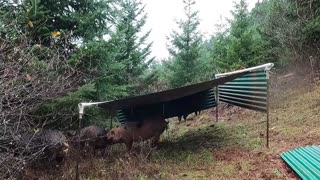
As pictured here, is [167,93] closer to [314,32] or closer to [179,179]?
[179,179]

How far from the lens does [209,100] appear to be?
9172mm

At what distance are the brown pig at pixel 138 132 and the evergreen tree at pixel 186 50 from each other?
8.43 meters

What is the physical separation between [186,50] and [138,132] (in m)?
9.28

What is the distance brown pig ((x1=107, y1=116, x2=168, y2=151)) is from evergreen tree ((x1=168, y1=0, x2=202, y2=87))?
332 inches

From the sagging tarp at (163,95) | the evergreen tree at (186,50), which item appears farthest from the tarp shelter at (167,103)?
the evergreen tree at (186,50)

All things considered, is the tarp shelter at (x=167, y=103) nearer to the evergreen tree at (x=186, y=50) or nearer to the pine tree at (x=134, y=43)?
the pine tree at (x=134, y=43)

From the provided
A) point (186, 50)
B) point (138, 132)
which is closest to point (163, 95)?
point (138, 132)

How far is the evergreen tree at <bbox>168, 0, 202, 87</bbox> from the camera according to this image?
15680 mm

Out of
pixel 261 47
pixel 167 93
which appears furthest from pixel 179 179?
pixel 261 47

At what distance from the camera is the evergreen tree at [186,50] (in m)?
15.7

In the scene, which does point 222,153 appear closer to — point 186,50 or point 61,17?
point 61,17

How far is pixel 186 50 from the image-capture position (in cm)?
1575

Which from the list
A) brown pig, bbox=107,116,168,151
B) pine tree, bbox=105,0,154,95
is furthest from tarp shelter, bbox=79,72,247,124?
pine tree, bbox=105,0,154,95

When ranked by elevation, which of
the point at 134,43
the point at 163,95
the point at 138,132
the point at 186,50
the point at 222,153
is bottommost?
the point at 222,153
